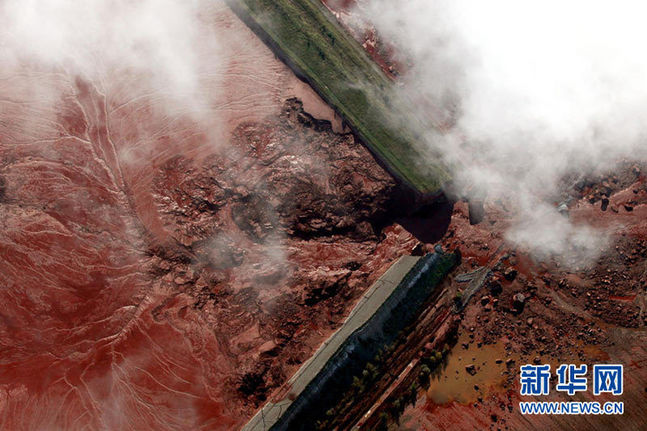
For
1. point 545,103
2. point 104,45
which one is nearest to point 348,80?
point 545,103

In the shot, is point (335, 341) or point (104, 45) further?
point (104, 45)

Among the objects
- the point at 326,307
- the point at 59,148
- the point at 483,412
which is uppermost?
the point at 483,412

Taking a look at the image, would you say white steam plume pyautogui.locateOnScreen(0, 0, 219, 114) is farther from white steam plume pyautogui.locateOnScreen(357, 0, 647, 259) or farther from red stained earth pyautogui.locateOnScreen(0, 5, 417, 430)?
white steam plume pyautogui.locateOnScreen(357, 0, 647, 259)

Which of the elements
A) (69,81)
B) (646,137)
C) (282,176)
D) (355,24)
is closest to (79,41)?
(69,81)

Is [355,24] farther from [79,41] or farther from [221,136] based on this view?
[79,41]

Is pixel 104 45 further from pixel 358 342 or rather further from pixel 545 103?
pixel 545 103

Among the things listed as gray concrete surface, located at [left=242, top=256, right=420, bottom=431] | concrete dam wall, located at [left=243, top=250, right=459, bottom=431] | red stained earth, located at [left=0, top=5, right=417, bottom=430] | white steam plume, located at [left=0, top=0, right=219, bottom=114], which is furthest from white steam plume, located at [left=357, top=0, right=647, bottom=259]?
white steam plume, located at [left=0, top=0, right=219, bottom=114]
